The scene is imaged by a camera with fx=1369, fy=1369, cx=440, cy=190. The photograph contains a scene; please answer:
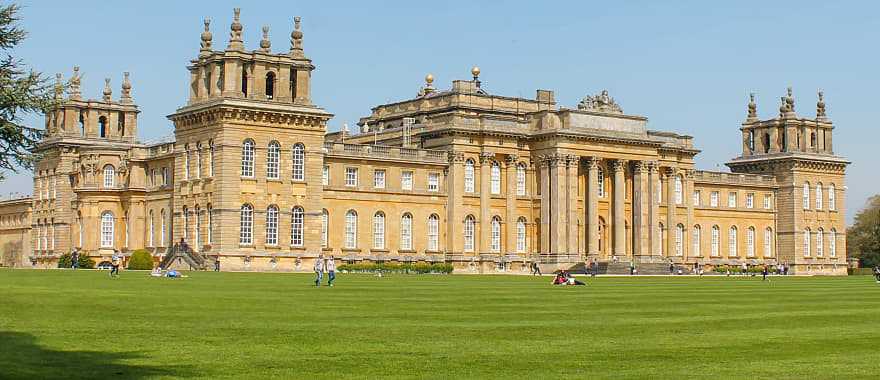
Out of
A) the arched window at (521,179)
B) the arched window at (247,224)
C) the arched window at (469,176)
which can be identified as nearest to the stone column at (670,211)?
the arched window at (521,179)

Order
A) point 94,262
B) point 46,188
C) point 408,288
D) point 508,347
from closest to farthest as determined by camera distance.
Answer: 1. point 508,347
2. point 408,288
3. point 94,262
4. point 46,188

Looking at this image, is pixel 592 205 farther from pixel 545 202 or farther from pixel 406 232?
pixel 406 232

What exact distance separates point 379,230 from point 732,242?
3597cm

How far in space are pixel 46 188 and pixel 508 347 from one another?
3154 inches

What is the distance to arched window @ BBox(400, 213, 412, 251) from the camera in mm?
90438

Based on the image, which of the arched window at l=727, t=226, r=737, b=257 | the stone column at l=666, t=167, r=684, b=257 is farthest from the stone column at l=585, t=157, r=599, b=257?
the arched window at l=727, t=226, r=737, b=257

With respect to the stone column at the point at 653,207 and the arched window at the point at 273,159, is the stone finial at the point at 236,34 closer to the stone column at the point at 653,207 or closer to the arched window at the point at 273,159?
the arched window at the point at 273,159

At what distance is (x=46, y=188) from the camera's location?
98.8m

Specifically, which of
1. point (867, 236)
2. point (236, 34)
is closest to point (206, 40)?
point (236, 34)

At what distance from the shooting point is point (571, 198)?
3674 inches

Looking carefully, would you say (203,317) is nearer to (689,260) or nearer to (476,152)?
(476,152)

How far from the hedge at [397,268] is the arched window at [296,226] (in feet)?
10.4

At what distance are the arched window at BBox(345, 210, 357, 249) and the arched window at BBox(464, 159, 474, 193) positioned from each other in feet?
29.1

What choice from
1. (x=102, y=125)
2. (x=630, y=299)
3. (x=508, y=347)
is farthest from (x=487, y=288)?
(x=102, y=125)
